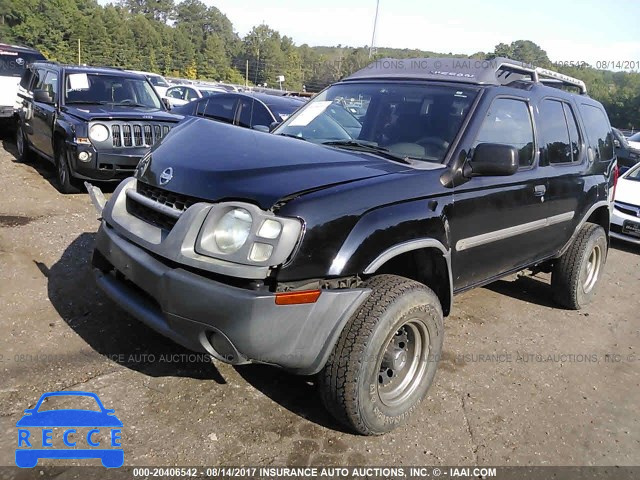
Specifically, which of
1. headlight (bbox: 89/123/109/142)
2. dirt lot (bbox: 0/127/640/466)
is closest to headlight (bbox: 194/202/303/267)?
dirt lot (bbox: 0/127/640/466)

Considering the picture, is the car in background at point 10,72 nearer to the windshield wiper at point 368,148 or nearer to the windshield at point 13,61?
the windshield at point 13,61

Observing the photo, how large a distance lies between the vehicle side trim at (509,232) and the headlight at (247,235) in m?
1.35

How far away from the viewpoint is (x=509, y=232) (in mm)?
3703

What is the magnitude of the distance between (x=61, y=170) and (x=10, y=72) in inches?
238

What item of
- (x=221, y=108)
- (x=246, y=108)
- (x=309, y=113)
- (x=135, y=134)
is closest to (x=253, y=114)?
(x=246, y=108)

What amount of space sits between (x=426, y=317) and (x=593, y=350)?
2173 millimetres

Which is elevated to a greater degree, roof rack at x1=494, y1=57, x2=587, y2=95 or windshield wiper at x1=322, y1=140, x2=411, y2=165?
roof rack at x1=494, y1=57, x2=587, y2=95

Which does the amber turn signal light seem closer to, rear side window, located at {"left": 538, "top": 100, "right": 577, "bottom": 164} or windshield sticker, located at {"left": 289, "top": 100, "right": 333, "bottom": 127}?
windshield sticker, located at {"left": 289, "top": 100, "right": 333, "bottom": 127}

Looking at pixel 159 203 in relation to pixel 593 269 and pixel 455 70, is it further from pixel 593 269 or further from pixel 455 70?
pixel 593 269

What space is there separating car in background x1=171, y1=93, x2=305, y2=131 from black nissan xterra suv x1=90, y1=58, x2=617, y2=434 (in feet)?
17.1

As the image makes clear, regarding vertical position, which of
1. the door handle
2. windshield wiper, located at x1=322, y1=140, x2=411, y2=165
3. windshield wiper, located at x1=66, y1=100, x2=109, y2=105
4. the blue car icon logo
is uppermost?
windshield wiper, located at x1=322, y1=140, x2=411, y2=165

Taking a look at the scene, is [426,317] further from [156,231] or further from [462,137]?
[156,231]

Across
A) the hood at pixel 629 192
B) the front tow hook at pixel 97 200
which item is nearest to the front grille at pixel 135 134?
the front tow hook at pixel 97 200

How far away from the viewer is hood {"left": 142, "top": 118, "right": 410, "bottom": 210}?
8.16 ft
